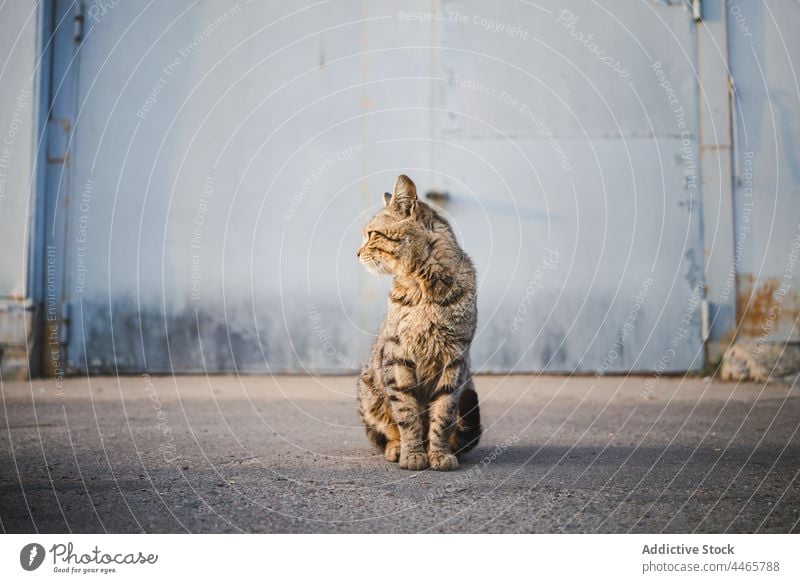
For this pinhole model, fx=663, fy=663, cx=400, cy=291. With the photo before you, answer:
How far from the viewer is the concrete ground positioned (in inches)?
104

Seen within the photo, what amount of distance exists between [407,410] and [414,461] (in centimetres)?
26

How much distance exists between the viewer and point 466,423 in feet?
12.1

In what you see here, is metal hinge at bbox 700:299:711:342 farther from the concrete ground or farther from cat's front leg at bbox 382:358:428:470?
cat's front leg at bbox 382:358:428:470

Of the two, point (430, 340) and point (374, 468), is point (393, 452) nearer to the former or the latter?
point (374, 468)

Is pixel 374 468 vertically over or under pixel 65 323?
under

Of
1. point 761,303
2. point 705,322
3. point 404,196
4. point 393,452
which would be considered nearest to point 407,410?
point 393,452

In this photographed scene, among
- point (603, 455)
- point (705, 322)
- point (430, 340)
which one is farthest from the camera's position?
point (705, 322)

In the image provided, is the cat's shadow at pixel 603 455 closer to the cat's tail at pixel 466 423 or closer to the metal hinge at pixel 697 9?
the cat's tail at pixel 466 423

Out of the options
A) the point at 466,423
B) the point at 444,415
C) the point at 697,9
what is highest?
the point at 697,9

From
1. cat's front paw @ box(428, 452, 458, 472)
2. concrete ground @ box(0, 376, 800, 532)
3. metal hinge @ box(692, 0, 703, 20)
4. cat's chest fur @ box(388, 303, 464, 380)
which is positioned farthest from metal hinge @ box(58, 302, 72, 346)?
metal hinge @ box(692, 0, 703, 20)

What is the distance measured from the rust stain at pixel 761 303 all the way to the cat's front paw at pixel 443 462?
4.82 metres

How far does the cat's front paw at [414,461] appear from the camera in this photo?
3.41m

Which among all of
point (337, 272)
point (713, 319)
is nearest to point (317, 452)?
point (337, 272)

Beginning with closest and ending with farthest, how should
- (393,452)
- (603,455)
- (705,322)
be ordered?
1. (393,452)
2. (603,455)
3. (705,322)
